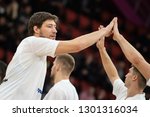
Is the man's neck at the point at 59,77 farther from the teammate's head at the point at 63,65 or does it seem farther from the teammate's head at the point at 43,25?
the teammate's head at the point at 43,25

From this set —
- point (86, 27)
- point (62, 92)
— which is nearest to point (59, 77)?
point (62, 92)

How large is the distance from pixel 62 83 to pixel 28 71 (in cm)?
53

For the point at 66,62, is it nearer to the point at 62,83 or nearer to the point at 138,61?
the point at 62,83

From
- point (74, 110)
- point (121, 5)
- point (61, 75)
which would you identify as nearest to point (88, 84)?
point (121, 5)

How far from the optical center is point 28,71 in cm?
680

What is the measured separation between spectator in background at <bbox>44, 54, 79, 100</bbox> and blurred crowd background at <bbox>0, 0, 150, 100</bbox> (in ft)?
20.7

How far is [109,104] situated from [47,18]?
1356 mm

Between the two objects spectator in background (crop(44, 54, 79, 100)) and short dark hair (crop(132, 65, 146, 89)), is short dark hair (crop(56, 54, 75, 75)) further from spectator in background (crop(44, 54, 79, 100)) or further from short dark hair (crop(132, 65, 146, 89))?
short dark hair (crop(132, 65, 146, 89))

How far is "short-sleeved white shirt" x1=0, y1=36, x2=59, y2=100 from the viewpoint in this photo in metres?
6.77

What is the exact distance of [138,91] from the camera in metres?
6.80

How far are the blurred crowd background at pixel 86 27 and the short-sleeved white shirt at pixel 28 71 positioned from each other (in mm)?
6812

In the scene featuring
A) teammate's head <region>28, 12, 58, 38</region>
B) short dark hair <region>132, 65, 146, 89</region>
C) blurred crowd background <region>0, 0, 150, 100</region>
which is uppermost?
blurred crowd background <region>0, 0, 150, 100</region>

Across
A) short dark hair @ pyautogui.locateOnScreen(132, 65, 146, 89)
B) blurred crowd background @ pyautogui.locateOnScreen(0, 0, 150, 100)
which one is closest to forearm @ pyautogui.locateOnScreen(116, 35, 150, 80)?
short dark hair @ pyautogui.locateOnScreen(132, 65, 146, 89)

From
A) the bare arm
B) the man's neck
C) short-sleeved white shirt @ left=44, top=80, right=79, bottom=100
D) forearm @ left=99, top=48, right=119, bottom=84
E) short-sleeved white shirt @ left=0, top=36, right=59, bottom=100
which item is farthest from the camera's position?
forearm @ left=99, top=48, right=119, bottom=84
